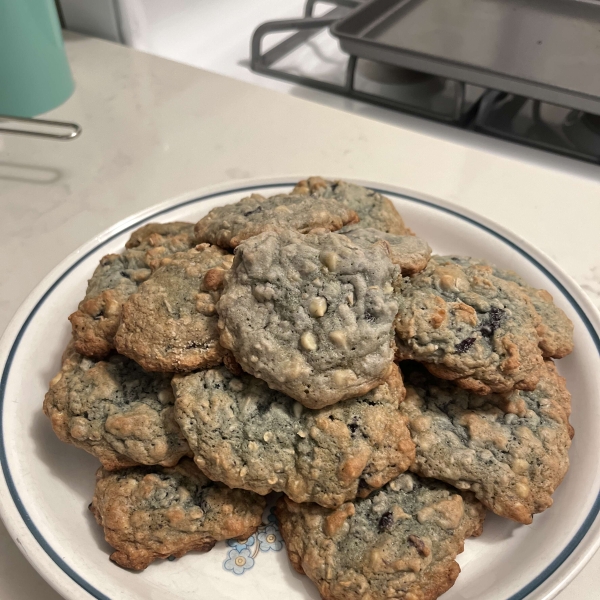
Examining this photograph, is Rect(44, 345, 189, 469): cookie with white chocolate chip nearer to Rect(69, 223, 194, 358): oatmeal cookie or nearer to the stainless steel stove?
Rect(69, 223, 194, 358): oatmeal cookie

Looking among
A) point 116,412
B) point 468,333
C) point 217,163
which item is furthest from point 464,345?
point 217,163

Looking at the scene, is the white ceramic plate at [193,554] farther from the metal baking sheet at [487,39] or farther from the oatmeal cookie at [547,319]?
the metal baking sheet at [487,39]

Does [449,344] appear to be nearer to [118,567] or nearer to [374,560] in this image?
[374,560]

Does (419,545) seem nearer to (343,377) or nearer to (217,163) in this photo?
(343,377)

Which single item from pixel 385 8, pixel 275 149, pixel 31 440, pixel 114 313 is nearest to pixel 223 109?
pixel 275 149

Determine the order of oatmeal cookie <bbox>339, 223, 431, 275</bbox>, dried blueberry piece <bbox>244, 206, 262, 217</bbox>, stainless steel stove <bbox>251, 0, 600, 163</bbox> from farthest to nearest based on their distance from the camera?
stainless steel stove <bbox>251, 0, 600, 163</bbox> → dried blueberry piece <bbox>244, 206, 262, 217</bbox> → oatmeal cookie <bbox>339, 223, 431, 275</bbox>

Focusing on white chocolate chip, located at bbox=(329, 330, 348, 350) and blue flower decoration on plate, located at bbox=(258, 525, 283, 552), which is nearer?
white chocolate chip, located at bbox=(329, 330, 348, 350)

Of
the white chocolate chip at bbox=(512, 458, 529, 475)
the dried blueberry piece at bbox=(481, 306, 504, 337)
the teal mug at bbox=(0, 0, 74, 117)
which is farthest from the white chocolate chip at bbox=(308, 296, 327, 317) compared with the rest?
the teal mug at bbox=(0, 0, 74, 117)
